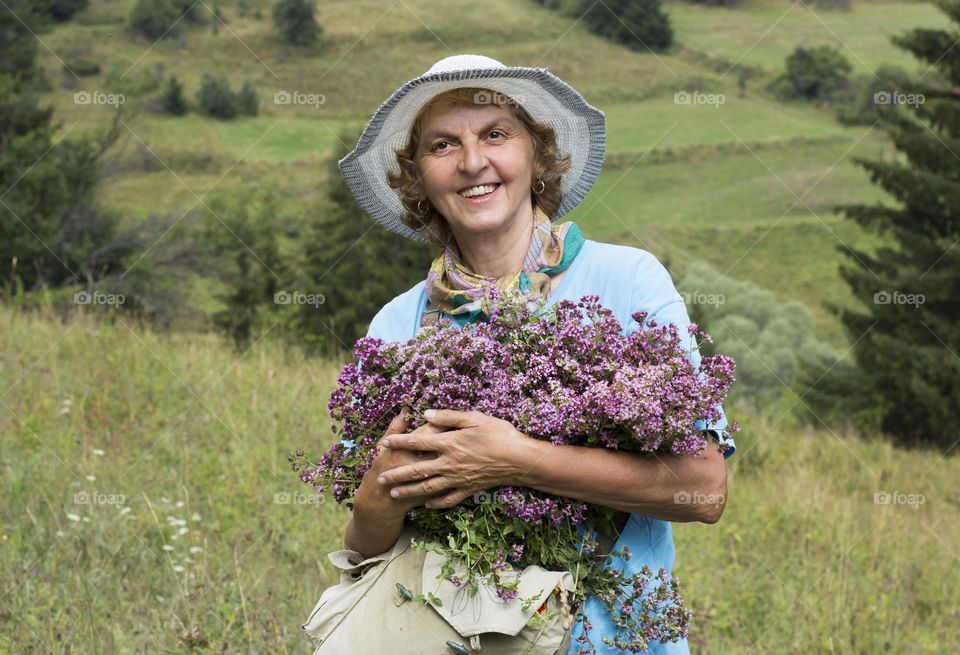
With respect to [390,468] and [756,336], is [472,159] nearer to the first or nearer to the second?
[390,468]

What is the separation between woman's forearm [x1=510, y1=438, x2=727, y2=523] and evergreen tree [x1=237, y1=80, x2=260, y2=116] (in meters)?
46.3

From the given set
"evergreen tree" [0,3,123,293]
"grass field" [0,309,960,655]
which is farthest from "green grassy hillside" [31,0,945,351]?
"grass field" [0,309,960,655]

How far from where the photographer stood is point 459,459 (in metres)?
1.98

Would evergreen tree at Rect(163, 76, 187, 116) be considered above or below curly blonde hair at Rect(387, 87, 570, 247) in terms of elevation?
below

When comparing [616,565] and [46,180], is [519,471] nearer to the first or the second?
[616,565]

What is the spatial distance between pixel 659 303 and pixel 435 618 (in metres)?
0.78

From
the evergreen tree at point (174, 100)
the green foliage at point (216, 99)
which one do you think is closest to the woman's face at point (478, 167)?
the green foliage at point (216, 99)

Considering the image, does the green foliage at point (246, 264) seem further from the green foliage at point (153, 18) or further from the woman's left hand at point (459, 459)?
the green foliage at point (153, 18)

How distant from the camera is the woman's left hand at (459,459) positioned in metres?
1.97

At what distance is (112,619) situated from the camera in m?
4.01

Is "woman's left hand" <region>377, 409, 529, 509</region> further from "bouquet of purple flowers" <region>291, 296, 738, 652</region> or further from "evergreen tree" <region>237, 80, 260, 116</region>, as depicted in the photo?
"evergreen tree" <region>237, 80, 260, 116</region>

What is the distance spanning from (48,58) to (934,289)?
47.1 meters

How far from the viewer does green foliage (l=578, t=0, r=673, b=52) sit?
53.8 m

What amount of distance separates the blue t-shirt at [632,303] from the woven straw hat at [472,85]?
1.11 feet
